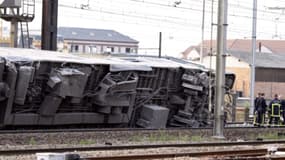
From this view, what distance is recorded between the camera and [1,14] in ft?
109

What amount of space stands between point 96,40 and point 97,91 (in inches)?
3708

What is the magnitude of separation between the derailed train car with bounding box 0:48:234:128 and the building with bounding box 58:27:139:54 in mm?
84602

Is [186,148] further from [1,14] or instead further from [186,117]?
[1,14]

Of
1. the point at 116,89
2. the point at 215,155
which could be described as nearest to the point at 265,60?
the point at 116,89

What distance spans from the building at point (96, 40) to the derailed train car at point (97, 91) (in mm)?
84602

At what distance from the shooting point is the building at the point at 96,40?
115 metres

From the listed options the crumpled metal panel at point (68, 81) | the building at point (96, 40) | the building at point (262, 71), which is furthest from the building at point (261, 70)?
the crumpled metal panel at point (68, 81)

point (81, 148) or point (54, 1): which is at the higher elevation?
point (54, 1)

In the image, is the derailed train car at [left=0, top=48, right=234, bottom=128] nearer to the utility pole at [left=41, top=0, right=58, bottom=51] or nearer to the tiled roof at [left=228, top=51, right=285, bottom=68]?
the utility pole at [left=41, top=0, right=58, bottom=51]

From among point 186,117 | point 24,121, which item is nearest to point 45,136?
point 24,121

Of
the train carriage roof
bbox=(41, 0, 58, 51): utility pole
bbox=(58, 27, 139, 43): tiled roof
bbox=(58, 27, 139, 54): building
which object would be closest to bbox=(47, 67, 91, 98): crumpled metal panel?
the train carriage roof

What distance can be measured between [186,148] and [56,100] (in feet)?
A: 25.2

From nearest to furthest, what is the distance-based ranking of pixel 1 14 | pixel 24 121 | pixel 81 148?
pixel 81 148 → pixel 24 121 → pixel 1 14

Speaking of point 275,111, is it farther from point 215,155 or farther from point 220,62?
point 215,155
